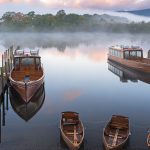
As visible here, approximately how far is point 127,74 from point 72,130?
3806 cm

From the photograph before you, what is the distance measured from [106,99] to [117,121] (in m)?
14.6

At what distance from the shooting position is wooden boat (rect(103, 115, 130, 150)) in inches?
1083

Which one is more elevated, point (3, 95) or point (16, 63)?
point (16, 63)

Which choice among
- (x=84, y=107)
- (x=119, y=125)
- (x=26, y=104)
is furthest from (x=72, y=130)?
(x=26, y=104)

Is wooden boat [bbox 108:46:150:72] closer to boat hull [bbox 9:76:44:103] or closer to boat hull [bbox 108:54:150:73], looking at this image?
boat hull [bbox 108:54:150:73]

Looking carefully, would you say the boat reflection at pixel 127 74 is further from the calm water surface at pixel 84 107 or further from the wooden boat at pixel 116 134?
the wooden boat at pixel 116 134

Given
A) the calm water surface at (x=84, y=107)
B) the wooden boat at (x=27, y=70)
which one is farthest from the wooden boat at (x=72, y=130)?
the wooden boat at (x=27, y=70)

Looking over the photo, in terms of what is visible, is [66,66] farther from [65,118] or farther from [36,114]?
[65,118]

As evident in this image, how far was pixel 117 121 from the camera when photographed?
3153cm

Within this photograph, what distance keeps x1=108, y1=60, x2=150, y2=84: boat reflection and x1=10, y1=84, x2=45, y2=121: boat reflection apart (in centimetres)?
1944

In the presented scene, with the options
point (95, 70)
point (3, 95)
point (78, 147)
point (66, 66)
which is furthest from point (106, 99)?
point (66, 66)

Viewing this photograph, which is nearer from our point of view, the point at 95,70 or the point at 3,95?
the point at 3,95

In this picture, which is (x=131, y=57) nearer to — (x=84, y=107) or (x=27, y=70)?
(x=27, y=70)

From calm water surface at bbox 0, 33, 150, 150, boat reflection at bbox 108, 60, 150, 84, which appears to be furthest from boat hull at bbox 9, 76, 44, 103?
boat reflection at bbox 108, 60, 150, 84
